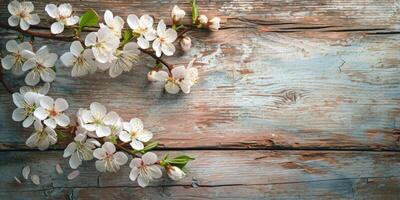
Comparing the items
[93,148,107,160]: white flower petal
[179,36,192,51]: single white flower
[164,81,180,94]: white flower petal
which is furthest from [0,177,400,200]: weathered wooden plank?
[179,36,192,51]: single white flower

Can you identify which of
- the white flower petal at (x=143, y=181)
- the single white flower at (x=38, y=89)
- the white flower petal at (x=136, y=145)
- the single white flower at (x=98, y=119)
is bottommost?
the white flower petal at (x=143, y=181)

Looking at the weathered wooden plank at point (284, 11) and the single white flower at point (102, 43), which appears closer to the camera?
the single white flower at point (102, 43)

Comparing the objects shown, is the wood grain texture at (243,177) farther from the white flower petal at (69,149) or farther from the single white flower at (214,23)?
the single white flower at (214,23)

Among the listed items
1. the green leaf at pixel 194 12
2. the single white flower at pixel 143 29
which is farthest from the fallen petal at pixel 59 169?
the green leaf at pixel 194 12

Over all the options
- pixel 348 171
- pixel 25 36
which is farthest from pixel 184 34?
pixel 348 171

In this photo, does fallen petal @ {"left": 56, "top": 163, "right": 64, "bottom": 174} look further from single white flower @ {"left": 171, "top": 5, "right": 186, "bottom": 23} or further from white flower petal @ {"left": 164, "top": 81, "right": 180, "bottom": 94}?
single white flower @ {"left": 171, "top": 5, "right": 186, "bottom": 23}

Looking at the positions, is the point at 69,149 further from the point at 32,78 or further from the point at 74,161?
the point at 32,78

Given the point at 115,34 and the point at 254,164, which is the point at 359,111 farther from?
the point at 115,34
